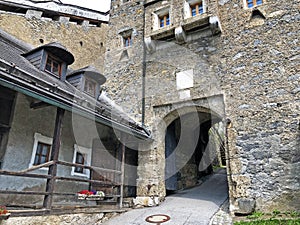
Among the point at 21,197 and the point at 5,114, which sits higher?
the point at 5,114

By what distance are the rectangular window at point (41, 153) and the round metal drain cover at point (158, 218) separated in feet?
9.41

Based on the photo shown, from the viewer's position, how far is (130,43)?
978 centimetres

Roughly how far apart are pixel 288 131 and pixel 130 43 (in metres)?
6.50

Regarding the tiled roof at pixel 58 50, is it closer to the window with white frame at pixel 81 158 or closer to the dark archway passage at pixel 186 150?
the window with white frame at pixel 81 158

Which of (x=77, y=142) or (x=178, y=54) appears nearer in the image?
(x=77, y=142)

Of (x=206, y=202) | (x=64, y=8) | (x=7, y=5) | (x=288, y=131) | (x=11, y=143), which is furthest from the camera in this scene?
(x=64, y=8)

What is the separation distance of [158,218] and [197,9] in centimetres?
650

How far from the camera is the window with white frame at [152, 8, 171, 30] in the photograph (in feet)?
28.4

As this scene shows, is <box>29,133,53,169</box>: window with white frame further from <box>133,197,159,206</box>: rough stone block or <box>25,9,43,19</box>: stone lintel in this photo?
<box>25,9,43,19</box>: stone lintel

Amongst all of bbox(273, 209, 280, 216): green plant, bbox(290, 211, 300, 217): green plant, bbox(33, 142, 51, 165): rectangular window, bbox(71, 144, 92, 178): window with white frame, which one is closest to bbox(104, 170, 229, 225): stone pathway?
bbox(273, 209, 280, 216): green plant

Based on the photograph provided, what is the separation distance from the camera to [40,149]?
5.95 meters

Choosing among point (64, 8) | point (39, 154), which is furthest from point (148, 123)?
point (64, 8)

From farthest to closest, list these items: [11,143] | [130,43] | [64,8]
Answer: [64,8], [130,43], [11,143]

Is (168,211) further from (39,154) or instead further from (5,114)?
(5,114)
